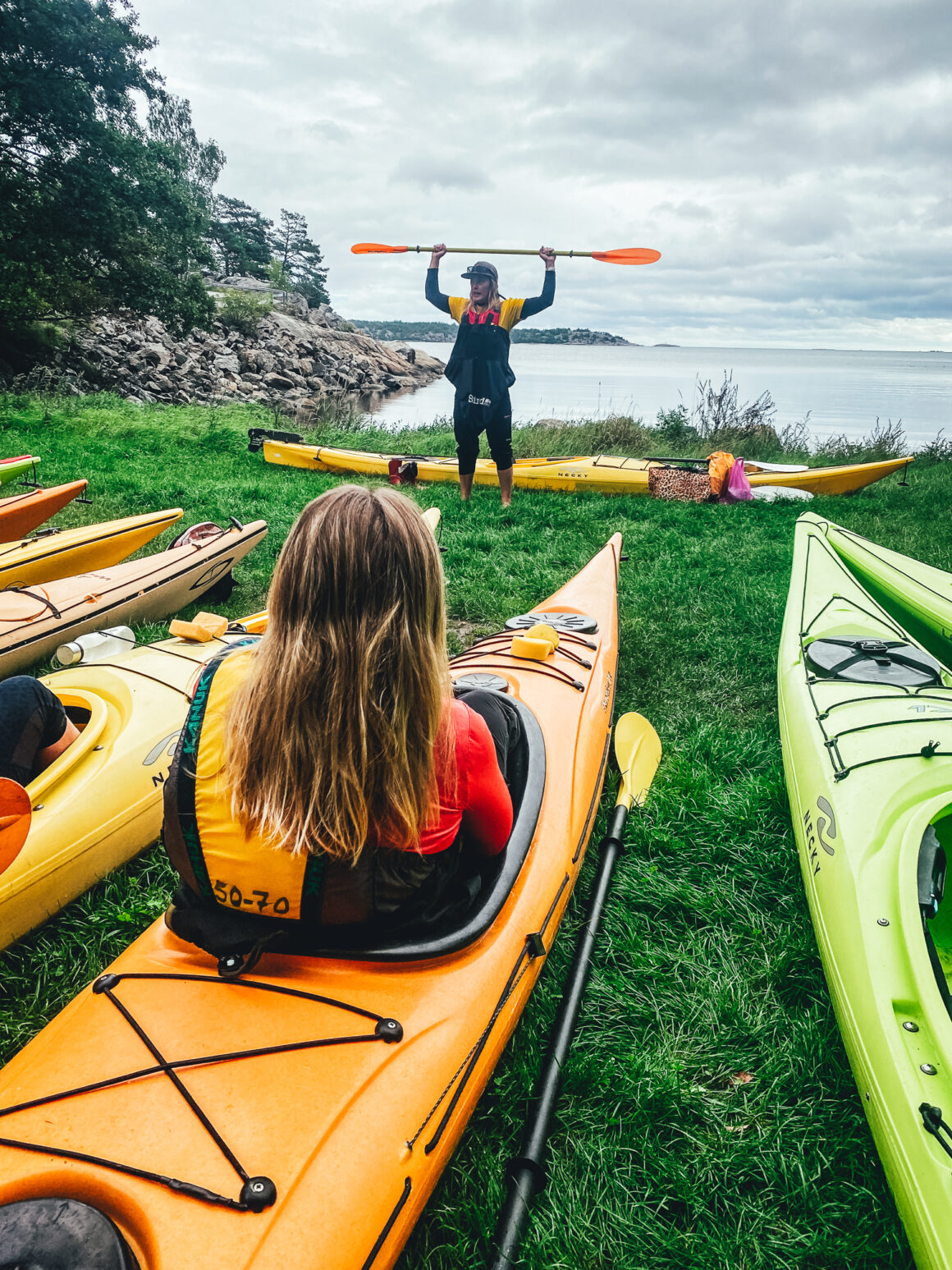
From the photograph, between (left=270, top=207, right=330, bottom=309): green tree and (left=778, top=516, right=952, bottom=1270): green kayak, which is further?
(left=270, top=207, right=330, bottom=309): green tree

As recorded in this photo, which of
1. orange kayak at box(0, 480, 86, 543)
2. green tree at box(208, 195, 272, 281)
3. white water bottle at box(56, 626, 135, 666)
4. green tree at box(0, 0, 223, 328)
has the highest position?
green tree at box(208, 195, 272, 281)

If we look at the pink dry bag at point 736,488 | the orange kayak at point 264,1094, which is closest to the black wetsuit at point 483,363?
the pink dry bag at point 736,488

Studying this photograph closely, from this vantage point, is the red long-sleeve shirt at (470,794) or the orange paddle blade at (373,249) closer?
the red long-sleeve shirt at (470,794)

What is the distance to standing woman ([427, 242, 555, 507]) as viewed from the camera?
584 cm

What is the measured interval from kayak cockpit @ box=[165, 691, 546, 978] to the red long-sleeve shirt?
0.50ft

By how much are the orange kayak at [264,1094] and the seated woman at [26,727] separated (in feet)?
2.85

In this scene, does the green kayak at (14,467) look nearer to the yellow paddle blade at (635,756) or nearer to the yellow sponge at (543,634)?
the yellow sponge at (543,634)

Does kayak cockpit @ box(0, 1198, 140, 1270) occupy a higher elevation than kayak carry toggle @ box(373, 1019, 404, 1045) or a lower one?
higher

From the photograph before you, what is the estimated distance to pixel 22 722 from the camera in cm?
203

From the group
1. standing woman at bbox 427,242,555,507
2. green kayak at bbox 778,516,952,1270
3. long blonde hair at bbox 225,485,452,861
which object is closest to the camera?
long blonde hair at bbox 225,485,452,861

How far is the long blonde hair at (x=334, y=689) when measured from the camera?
3.86 ft

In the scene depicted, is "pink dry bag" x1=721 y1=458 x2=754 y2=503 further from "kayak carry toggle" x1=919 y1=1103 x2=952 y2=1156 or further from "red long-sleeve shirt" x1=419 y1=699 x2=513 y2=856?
"kayak carry toggle" x1=919 y1=1103 x2=952 y2=1156

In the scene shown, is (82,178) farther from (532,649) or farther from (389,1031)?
(389,1031)

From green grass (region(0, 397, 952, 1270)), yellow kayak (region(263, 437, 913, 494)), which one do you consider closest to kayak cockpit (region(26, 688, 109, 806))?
green grass (region(0, 397, 952, 1270))
